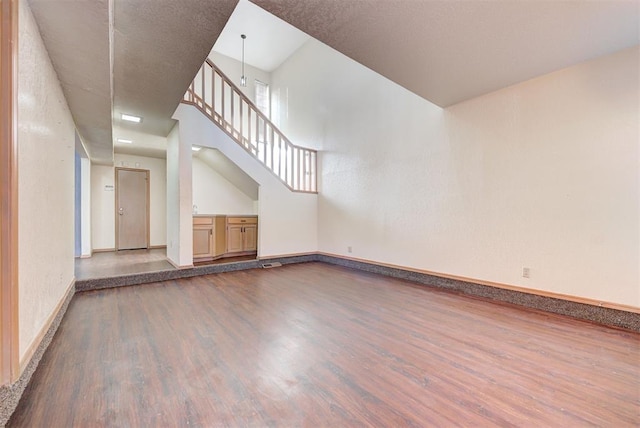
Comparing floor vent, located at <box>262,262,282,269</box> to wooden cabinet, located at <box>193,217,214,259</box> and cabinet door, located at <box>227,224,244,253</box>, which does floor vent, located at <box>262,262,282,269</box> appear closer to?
cabinet door, located at <box>227,224,244,253</box>

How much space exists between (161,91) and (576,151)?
4.61 meters

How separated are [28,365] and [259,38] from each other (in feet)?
23.8

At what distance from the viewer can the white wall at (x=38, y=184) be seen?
157 centimetres

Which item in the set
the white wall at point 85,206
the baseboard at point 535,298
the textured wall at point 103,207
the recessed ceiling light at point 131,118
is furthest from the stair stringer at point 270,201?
the textured wall at point 103,207

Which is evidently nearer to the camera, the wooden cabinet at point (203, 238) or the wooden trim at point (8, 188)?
the wooden trim at point (8, 188)

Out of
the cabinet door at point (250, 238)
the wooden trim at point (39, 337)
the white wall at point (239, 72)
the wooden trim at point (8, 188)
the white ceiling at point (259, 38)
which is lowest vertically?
the wooden trim at point (39, 337)

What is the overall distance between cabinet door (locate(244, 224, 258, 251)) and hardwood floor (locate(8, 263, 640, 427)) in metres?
2.72

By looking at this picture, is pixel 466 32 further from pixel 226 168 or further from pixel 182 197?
pixel 226 168

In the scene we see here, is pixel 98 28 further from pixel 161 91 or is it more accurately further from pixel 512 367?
pixel 512 367

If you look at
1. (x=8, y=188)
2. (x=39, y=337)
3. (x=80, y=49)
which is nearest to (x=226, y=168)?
(x=80, y=49)

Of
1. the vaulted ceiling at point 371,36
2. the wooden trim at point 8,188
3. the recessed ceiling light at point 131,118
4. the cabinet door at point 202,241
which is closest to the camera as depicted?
the wooden trim at point 8,188

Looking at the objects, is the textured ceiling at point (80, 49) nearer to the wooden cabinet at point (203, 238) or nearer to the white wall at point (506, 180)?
the wooden cabinet at point (203, 238)

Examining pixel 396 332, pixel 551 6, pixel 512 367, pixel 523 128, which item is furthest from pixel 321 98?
pixel 512 367

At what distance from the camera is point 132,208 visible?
6.65 m
